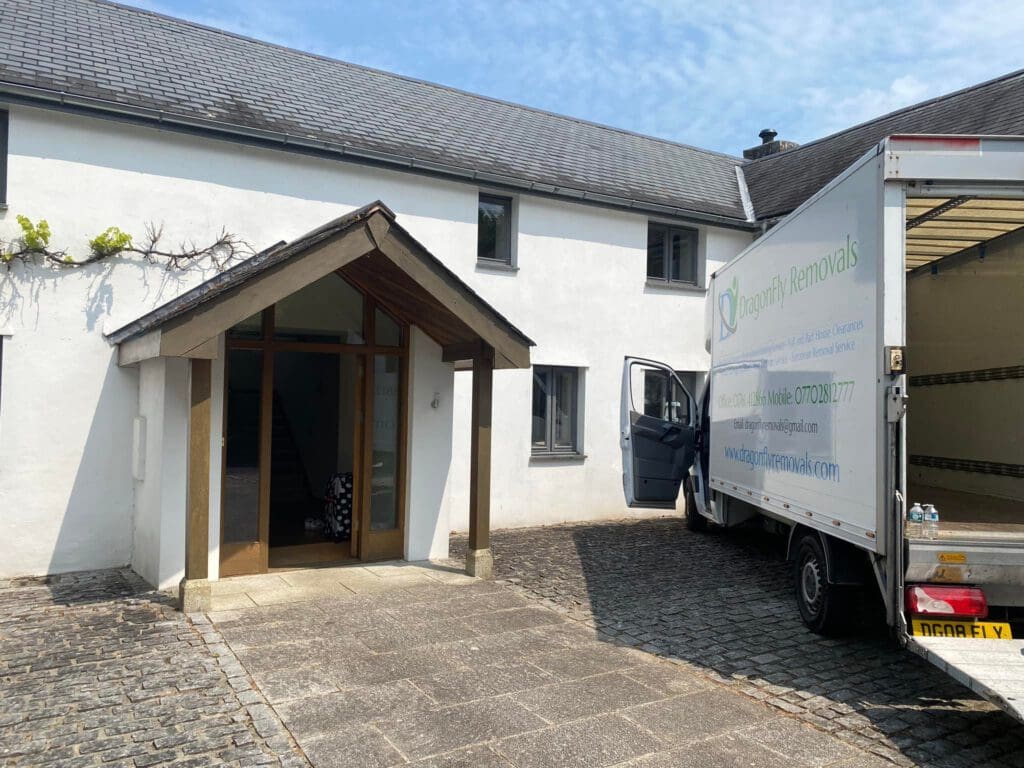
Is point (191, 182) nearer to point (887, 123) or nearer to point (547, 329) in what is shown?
point (547, 329)

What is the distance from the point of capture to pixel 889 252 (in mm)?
4883

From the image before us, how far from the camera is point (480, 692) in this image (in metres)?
5.00

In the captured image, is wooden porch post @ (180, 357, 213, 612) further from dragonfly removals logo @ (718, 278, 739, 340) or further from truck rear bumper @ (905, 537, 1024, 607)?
truck rear bumper @ (905, 537, 1024, 607)

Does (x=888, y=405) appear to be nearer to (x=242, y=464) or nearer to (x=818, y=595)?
(x=818, y=595)

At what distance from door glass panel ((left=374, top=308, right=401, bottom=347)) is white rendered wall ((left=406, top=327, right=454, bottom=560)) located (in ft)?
0.65

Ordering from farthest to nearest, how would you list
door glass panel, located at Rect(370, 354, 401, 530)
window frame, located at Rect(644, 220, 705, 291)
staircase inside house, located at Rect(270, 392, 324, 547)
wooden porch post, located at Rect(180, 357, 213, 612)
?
1. window frame, located at Rect(644, 220, 705, 291)
2. staircase inside house, located at Rect(270, 392, 324, 547)
3. door glass panel, located at Rect(370, 354, 401, 530)
4. wooden porch post, located at Rect(180, 357, 213, 612)

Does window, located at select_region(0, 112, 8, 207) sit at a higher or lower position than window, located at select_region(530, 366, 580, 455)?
higher

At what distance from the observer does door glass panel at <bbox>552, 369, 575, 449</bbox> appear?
12109 millimetres

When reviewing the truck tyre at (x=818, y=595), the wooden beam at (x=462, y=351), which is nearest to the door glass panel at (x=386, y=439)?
the wooden beam at (x=462, y=351)

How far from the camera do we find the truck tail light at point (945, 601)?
15.5 ft

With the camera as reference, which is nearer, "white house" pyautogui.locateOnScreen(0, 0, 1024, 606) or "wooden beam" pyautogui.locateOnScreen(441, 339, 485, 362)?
"white house" pyautogui.locateOnScreen(0, 0, 1024, 606)

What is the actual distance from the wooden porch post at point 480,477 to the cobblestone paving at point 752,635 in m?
0.43

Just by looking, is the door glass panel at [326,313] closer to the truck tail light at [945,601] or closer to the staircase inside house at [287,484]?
the staircase inside house at [287,484]

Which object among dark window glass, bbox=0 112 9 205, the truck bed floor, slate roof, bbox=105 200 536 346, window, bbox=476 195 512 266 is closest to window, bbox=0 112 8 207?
dark window glass, bbox=0 112 9 205
